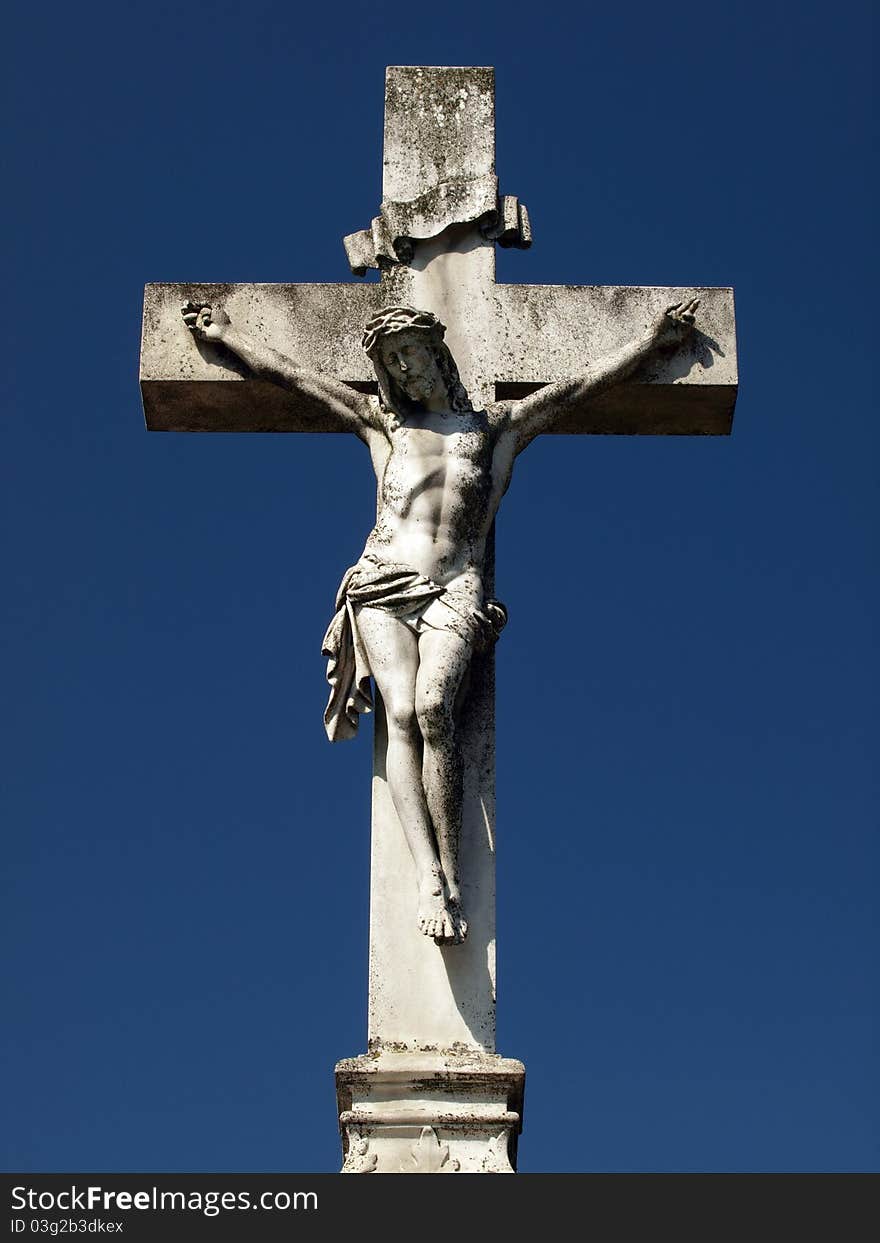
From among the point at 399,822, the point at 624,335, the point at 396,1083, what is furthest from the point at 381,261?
the point at 396,1083

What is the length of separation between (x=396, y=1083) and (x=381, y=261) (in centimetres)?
394

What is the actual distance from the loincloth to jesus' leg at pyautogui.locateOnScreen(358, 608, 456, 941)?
0.06m

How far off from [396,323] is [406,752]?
1.87 meters

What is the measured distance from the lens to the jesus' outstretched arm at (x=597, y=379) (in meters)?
10.8

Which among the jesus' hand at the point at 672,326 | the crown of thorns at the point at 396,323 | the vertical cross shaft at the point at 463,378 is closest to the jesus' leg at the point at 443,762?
the vertical cross shaft at the point at 463,378

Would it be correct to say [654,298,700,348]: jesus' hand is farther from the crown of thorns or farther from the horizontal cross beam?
the crown of thorns

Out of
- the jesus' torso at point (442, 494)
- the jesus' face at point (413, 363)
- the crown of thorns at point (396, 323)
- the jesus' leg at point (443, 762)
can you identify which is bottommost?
the jesus' leg at point (443, 762)

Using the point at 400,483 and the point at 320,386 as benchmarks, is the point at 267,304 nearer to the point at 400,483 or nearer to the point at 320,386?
the point at 320,386

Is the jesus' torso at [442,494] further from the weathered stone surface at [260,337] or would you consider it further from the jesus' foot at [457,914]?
the jesus' foot at [457,914]

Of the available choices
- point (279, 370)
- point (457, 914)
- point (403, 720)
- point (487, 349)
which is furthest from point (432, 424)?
point (457, 914)

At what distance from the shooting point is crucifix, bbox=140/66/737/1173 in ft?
31.4

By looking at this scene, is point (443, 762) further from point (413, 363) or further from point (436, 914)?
point (413, 363)

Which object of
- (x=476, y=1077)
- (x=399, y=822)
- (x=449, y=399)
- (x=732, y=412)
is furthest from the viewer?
(x=732, y=412)

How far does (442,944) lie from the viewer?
31.9ft
